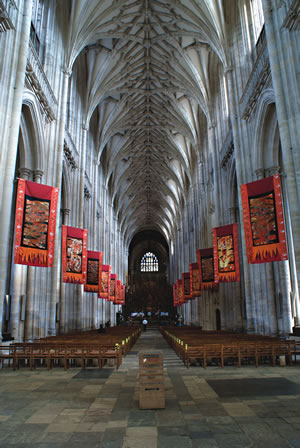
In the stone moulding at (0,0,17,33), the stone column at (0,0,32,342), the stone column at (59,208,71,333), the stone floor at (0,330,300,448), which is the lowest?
the stone floor at (0,330,300,448)

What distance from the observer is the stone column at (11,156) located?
996 centimetres

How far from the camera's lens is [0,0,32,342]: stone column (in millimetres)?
9956

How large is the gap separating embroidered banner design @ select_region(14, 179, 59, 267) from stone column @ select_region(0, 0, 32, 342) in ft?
1.24

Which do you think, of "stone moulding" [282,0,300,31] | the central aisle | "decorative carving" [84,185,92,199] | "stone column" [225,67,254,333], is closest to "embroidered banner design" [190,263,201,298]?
the central aisle

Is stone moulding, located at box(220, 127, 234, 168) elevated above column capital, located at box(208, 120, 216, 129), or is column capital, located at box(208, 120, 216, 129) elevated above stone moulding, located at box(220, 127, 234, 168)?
column capital, located at box(208, 120, 216, 129)

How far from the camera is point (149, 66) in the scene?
27.5 meters

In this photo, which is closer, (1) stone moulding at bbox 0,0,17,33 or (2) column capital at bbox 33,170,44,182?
(1) stone moulding at bbox 0,0,17,33

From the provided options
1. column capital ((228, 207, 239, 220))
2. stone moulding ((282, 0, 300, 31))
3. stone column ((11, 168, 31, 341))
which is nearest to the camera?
stone moulding ((282, 0, 300, 31))

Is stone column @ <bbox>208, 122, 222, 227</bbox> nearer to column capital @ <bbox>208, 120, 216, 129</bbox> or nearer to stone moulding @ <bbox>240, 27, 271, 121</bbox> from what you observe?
column capital @ <bbox>208, 120, 216, 129</bbox>

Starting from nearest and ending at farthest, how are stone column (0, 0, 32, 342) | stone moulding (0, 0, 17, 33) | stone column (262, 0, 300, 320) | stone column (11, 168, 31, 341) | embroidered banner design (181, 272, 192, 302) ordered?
stone column (262, 0, 300, 320) < stone column (0, 0, 32, 342) < stone moulding (0, 0, 17, 33) < stone column (11, 168, 31, 341) < embroidered banner design (181, 272, 192, 302)

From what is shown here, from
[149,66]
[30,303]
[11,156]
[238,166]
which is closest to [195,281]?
[238,166]

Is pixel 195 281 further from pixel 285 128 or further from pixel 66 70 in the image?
pixel 66 70

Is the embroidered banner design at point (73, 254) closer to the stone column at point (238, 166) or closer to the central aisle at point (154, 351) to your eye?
the central aisle at point (154, 351)

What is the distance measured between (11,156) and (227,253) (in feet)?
33.1
